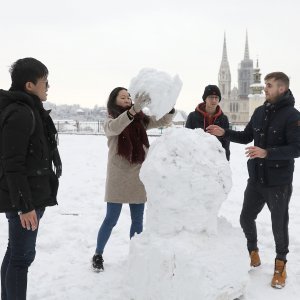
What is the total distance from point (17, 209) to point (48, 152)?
468 millimetres

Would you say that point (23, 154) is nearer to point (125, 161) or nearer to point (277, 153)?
point (125, 161)

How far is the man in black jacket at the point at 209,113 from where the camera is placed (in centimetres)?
427

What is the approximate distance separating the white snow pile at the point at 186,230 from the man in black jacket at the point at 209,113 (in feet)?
3.93

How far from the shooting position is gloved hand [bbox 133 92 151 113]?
132 inches

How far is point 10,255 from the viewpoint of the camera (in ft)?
9.04

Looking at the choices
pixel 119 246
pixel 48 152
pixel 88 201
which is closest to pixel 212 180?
pixel 48 152

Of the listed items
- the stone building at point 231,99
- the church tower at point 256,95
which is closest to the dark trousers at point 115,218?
the church tower at point 256,95

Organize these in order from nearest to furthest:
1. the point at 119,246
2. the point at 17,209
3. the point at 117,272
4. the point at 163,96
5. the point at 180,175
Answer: the point at 17,209 < the point at 180,175 < the point at 163,96 < the point at 117,272 < the point at 119,246

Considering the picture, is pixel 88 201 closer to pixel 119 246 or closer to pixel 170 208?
pixel 119 246

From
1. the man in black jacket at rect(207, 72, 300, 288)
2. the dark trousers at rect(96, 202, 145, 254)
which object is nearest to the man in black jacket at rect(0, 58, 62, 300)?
the dark trousers at rect(96, 202, 145, 254)

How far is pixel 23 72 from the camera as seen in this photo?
265 cm

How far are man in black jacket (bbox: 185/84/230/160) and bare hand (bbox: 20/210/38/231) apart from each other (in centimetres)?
223

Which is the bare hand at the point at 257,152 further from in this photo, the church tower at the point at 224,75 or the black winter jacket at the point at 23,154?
the church tower at the point at 224,75

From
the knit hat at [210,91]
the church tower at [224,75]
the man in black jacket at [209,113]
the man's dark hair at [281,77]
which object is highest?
the church tower at [224,75]
